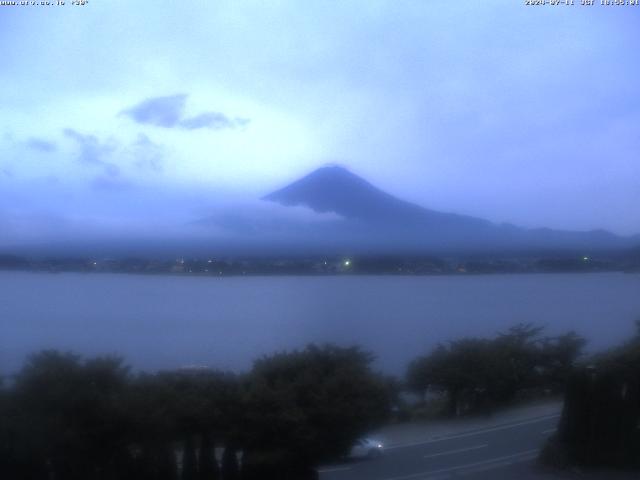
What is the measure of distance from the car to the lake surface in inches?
48.5

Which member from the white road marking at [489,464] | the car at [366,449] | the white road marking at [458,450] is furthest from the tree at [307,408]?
the white road marking at [489,464]

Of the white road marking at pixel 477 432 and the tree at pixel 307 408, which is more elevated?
the tree at pixel 307 408

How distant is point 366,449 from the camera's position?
853 centimetres

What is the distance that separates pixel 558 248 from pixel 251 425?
20.0 feet

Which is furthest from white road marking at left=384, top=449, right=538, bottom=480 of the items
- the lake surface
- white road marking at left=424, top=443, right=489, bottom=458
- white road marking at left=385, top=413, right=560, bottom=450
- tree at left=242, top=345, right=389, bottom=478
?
the lake surface

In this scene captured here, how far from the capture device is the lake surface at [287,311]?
955 cm

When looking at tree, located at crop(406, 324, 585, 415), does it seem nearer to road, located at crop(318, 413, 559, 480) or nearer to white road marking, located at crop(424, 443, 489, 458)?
road, located at crop(318, 413, 559, 480)

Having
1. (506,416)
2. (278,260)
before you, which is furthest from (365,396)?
(278,260)

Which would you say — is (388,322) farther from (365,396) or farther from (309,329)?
(365,396)

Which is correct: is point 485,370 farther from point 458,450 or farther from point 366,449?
point 366,449

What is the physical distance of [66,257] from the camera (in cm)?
1031

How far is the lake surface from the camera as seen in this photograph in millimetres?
9547

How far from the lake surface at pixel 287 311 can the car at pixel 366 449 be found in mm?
1231

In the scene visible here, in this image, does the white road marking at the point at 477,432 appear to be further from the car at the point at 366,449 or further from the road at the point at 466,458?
the car at the point at 366,449
